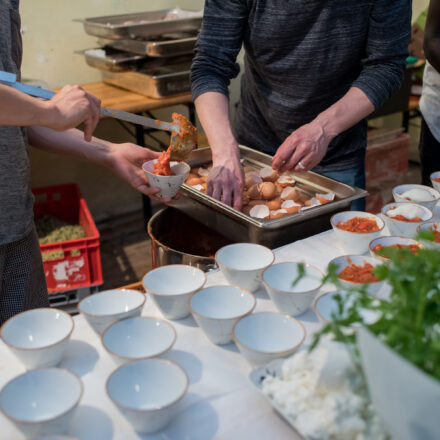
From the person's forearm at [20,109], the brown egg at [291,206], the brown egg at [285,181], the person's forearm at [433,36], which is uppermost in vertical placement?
the person's forearm at [433,36]

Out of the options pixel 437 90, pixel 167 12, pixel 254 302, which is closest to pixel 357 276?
pixel 254 302

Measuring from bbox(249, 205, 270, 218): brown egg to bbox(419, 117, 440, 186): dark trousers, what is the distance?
39.4 inches

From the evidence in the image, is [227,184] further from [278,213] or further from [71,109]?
[71,109]

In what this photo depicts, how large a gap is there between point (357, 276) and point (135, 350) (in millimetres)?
489

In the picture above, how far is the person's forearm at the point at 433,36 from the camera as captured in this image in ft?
6.39

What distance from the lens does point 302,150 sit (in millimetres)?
1595

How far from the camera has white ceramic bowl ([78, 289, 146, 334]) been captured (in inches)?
39.4

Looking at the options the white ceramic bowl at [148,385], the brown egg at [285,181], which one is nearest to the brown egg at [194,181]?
the brown egg at [285,181]

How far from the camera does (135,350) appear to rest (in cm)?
96

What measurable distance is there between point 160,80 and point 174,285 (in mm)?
2004

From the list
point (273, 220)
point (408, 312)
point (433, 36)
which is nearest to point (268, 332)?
point (408, 312)

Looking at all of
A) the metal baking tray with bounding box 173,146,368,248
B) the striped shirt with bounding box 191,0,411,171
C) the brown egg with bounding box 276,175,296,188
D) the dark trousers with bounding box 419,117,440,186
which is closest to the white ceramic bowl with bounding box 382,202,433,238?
the metal baking tray with bounding box 173,146,368,248

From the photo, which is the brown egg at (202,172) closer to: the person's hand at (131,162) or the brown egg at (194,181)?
the brown egg at (194,181)

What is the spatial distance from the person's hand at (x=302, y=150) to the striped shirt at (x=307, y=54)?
0.26 meters
